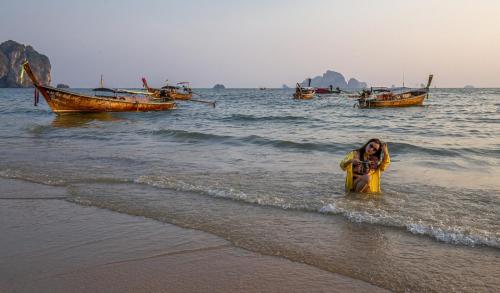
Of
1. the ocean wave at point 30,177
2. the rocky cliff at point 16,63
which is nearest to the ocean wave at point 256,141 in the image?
the ocean wave at point 30,177

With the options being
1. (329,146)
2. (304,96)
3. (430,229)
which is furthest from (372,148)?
(304,96)

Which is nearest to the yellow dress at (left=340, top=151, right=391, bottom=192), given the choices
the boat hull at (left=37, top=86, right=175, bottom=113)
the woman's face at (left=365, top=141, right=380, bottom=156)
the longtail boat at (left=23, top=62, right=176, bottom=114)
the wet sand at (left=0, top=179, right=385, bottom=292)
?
the woman's face at (left=365, top=141, right=380, bottom=156)

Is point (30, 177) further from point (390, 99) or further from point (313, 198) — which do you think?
point (390, 99)

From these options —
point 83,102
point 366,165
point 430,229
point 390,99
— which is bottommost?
point 430,229

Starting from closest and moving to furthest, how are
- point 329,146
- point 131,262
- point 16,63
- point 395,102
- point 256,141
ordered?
point 131,262
point 329,146
point 256,141
point 395,102
point 16,63

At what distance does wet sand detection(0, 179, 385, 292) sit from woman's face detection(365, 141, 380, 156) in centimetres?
300

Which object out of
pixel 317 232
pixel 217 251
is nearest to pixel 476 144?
pixel 317 232

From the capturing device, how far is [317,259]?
398cm

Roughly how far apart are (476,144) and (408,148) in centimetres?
289

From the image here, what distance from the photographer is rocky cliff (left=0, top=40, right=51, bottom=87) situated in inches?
6009

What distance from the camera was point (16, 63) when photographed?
513 ft

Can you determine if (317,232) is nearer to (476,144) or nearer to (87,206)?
(87,206)

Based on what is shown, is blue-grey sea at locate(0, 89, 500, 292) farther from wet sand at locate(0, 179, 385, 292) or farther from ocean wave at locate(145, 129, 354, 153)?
wet sand at locate(0, 179, 385, 292)

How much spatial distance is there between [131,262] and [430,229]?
3291mm
